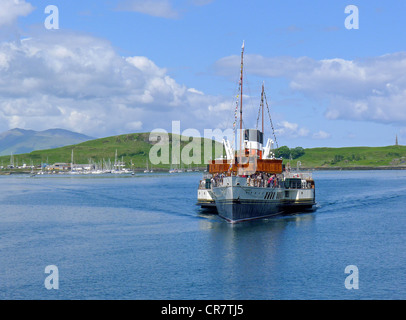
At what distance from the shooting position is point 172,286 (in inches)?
1791

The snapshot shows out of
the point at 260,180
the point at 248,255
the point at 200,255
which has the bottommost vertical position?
the point at 200,255

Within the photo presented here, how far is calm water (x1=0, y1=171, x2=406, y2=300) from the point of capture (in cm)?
4462

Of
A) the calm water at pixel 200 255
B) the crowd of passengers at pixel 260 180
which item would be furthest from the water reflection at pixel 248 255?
the crowd of passengers at pixel 260 180

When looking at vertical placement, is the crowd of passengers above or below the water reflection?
above

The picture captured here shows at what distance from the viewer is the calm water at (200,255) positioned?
44.6 meters

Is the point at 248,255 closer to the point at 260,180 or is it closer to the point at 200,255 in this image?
the point at 200,255

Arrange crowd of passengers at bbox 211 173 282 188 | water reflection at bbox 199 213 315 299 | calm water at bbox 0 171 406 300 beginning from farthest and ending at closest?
crowd of passengers at bbox 211 173 282 188 → water reflection at bbox 199 213 315 299 → calm water at bbox 0 171 406 300

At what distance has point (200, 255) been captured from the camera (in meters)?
58.2

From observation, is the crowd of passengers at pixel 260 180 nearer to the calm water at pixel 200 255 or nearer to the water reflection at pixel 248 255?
the water reflection at pixel 248 255

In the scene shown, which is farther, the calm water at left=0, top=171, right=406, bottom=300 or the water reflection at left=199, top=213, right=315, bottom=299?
the water reflection at left=199, top=213, right=315, bottom=299

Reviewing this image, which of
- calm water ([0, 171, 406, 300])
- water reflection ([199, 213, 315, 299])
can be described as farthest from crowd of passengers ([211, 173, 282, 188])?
calm water ([0, 171, 406, 300])

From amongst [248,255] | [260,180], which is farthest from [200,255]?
[260,180]

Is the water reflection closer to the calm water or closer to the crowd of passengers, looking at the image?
the calm water
